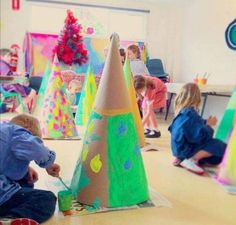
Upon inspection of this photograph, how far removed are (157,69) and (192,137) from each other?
79.9 inches

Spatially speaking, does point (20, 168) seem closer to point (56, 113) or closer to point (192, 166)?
point (192, 166)

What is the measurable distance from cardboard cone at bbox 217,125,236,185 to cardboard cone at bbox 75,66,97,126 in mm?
1650

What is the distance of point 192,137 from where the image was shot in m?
1.84

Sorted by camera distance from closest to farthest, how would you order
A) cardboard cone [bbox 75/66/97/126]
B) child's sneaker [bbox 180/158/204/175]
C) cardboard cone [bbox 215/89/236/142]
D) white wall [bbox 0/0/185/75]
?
1. cardboard cone [bbox 215/89/236/142]
2. child's sneaker [bbox 180/158/204/175]
3. cardboard cone [bbox 75/66/97/126]
4. white wall [bbox 0/0/185/75]

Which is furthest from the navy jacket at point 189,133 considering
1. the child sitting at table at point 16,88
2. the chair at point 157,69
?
the child sitting at table at point 16,88

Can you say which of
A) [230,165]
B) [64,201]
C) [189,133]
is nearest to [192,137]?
[189,133]

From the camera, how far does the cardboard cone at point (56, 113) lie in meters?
2.43

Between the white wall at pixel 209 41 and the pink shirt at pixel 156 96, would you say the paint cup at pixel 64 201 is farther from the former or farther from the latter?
the white wall at pixel 209 41

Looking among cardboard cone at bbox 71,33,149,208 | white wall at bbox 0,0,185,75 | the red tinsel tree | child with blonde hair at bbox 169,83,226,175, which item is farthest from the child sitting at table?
cardboard cone at bbox 71,33,149,208

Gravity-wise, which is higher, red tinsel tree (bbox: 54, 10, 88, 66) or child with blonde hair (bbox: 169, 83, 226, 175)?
red tinsel tree (bbox: 54, 10, 88, 66)

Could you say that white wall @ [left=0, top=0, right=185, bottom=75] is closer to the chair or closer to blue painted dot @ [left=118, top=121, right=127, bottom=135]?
the chair

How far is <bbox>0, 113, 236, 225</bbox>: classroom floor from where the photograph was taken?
3.74 feet

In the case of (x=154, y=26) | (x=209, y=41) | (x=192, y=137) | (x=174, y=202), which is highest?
(x=154, y=26)

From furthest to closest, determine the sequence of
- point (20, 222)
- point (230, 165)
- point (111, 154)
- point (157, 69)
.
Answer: point (157, 69) < point (230, 165) < point (111, 154) < point (20, 222)
